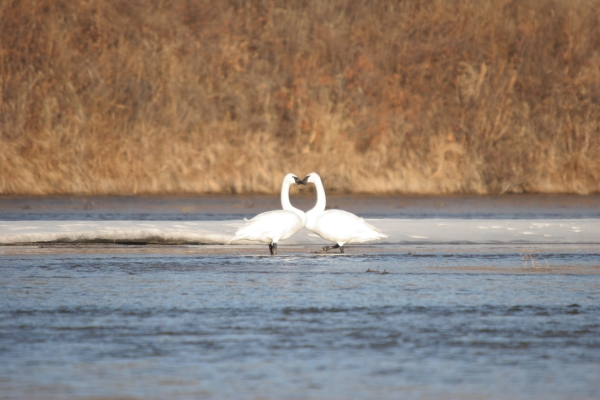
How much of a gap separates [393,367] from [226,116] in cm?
1936

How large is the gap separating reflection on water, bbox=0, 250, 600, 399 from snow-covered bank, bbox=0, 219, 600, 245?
6.48ft

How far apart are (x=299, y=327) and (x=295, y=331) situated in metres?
0.16

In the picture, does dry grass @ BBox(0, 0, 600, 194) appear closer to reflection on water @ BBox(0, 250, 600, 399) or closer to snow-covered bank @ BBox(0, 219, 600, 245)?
snow-covered bank @ BBox(0, 219, 600, 245)

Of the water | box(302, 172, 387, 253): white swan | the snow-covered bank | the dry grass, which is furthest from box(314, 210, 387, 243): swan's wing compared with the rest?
Answer: the dry grass

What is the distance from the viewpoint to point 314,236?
13859 millimetres

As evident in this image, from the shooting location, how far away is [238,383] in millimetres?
5348

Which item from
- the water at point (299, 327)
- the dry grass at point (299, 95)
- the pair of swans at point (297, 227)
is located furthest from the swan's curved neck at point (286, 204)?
the dry grass at point (299, 95)

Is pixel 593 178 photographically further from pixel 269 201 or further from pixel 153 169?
pixel 153 169

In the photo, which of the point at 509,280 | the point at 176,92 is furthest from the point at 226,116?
the point at 509,280

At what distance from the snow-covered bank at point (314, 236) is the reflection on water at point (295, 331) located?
197 centimetres

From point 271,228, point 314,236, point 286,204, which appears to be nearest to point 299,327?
point 271,228

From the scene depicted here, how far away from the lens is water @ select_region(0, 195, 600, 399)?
17.6 feet

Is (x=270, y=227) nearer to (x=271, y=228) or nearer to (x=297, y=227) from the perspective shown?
(x=271, y=228)

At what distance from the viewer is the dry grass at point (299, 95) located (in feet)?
70.9
